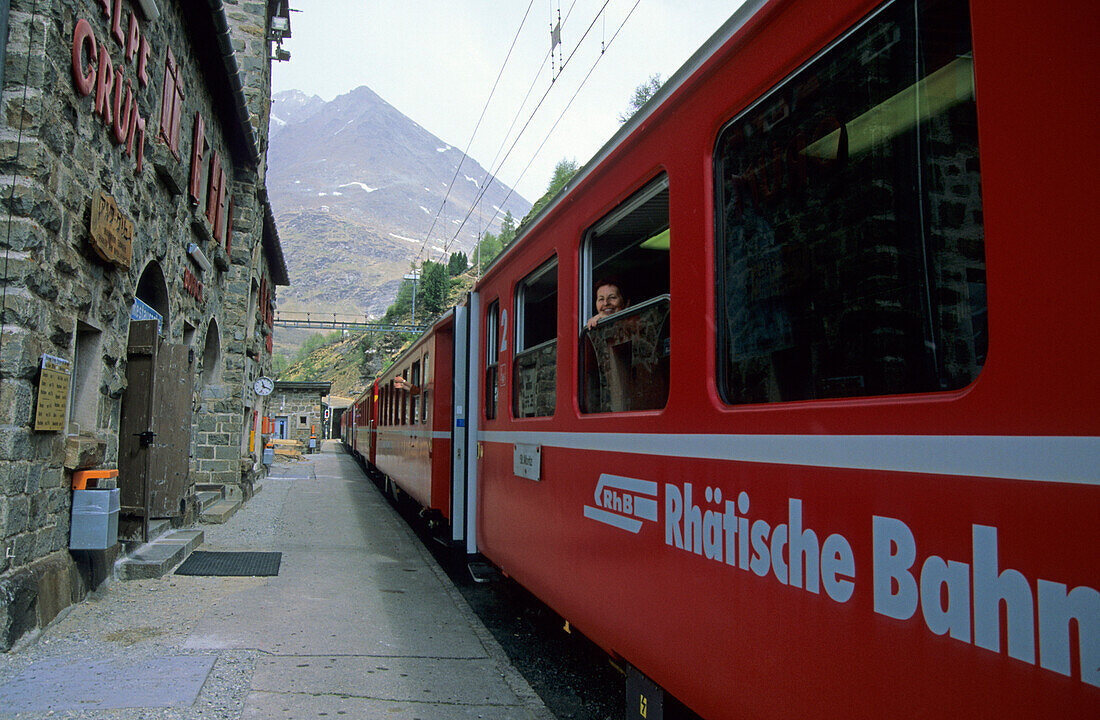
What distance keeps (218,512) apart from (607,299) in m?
9.26

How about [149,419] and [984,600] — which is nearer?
[984,600]

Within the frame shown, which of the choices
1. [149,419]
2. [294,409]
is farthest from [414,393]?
[294,409]

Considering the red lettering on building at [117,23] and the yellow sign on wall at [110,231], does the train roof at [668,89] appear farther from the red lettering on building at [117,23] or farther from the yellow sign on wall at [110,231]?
the red lettering on building at [117,23]

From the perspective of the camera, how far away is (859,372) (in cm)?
184

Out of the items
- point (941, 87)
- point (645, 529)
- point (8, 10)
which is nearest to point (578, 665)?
point (645, 529)

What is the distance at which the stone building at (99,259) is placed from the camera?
177 inches

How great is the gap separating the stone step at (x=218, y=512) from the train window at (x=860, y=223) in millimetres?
Answer: 9914

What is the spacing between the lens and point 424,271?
8931 cm

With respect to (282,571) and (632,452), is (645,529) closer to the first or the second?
(632,452)

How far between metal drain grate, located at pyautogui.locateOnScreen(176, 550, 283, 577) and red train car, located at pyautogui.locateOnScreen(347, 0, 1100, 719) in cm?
484

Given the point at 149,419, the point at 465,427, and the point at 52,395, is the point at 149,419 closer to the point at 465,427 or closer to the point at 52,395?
the point at 52,395

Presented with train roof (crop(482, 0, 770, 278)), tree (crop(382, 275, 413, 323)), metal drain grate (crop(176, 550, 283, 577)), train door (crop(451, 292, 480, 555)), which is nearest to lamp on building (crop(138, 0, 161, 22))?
train door (crop(451, 292, 480, 555))

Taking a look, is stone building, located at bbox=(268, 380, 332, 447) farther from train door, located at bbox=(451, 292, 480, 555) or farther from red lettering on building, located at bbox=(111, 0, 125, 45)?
red lettering on building, located at bbox=(111, 0, 125, 45)

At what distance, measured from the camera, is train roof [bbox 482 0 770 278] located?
2340 mm
